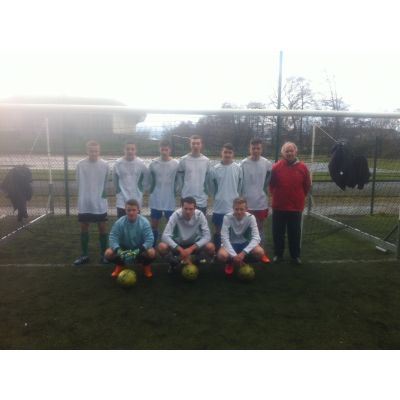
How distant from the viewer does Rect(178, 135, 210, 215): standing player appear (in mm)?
4715

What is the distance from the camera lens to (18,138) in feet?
20.4

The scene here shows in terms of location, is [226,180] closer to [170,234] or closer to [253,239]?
[253,239]

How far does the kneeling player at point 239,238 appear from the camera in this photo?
14.3ft

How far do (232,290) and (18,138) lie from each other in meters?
4.43

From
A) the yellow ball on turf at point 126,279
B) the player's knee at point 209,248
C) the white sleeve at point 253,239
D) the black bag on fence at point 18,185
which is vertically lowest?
the yellow ball on turf at point 126,279

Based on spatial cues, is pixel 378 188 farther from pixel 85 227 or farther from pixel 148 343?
pixel 148 343

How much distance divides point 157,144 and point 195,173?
1.33 m

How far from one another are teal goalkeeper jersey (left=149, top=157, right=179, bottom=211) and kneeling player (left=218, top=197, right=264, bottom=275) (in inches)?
32.2

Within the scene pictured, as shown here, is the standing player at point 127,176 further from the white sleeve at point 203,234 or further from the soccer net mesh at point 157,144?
the white sleeve at point 203,234

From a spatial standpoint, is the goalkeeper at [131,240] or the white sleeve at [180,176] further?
the white sleeve at [180,176]

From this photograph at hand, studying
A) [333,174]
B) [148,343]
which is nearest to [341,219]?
[333,174]

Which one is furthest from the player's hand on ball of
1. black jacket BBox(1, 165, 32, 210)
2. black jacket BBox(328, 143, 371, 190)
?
black jacket BBox(1, 165, 32, 210)

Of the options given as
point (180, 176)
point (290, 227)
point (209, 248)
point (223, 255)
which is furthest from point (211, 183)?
point (290, 227)

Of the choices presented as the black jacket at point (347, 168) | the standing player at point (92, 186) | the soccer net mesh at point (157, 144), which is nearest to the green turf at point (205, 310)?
the standing player at point (92, 186)
